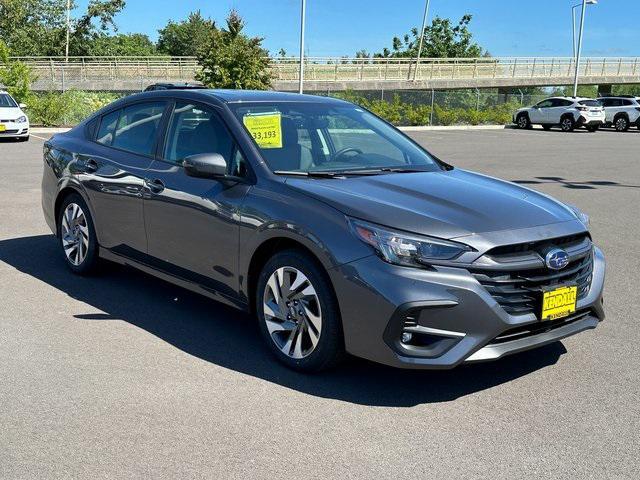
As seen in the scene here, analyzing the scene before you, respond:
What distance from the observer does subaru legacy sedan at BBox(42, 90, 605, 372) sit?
3939 mm

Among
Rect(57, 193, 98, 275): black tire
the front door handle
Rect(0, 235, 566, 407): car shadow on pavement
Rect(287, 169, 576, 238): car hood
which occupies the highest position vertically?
Rect(287, 169, 576, 238): car hood

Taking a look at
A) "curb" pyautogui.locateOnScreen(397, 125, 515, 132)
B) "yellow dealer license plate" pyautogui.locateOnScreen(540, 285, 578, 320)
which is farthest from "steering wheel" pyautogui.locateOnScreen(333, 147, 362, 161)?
"curb" pyautogui.locateOnScreen(397, 125, 515, 132)

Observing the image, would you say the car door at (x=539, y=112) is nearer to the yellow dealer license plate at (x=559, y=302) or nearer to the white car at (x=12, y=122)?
the white car at (x=12, y=122)

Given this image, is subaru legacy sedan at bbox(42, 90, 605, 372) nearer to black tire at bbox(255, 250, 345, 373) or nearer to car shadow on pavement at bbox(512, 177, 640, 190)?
black tire at bbox(255, 250, 345, 373)

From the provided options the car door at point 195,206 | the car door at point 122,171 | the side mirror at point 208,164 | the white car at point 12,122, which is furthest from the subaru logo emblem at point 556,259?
the white car at point 12,122

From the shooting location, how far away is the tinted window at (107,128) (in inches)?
248

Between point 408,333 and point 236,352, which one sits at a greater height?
point 408,333

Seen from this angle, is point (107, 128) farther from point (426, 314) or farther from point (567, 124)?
point (567, 124)

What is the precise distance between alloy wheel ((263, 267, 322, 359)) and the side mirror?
786 millimetres

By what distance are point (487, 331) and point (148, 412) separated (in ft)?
5.86

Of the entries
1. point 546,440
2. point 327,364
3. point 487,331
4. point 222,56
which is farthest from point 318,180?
point 222,56

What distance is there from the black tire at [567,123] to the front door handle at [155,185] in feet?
116

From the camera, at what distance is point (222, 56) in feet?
105

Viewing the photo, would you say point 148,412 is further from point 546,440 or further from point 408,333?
point 546,440
